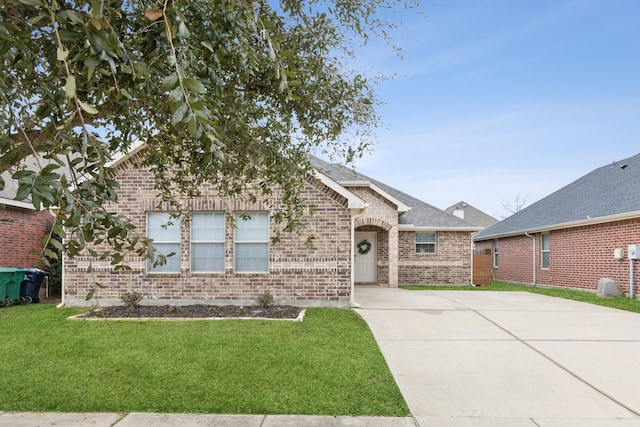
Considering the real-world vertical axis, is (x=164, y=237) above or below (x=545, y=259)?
above

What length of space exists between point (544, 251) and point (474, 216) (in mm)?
24687

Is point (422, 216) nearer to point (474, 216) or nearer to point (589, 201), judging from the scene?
point (589, 201)

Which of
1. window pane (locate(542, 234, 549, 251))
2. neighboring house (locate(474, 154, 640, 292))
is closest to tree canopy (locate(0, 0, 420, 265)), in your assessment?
neighboring house (locate(474, 154, 640, 292))

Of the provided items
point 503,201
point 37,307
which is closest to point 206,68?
point 37,307

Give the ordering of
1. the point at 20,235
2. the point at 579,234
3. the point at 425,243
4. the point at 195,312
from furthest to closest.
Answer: the point at 425,243 < the point at 579,234 < the point at 20,235 < the point at 195,312

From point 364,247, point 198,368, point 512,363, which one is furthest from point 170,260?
point 364,247

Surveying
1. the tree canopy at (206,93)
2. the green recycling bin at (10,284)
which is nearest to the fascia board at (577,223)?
the tree canopy at (206,93)

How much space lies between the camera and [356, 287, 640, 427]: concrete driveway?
455 cm

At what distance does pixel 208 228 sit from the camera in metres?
11.2

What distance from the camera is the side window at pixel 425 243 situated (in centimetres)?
1944

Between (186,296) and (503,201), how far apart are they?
48.3m

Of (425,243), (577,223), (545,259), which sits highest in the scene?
(577,223)

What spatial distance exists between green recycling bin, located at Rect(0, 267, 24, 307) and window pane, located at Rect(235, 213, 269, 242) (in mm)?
6427

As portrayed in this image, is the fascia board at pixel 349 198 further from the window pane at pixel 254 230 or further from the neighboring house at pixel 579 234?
the neighboring house at pixel 579 234
